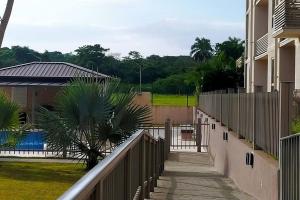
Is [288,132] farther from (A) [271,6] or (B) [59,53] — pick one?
(B) [59,53]

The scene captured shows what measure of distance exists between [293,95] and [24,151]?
20.5m

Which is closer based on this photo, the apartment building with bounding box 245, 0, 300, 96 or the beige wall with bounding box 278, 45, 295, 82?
the apartment building with bounding box 245, 0, 300, 96

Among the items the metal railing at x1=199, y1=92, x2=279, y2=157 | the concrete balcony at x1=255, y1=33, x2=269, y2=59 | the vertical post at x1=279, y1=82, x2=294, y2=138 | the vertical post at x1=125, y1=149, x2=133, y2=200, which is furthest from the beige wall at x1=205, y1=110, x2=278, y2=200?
the concrete balcony at x1=255, y1=33, x2=269, y2=59

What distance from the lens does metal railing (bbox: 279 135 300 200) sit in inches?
234

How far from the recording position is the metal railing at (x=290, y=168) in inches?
234

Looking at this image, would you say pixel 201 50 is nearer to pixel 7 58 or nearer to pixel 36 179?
pixel 7 58

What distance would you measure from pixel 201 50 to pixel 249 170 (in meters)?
106

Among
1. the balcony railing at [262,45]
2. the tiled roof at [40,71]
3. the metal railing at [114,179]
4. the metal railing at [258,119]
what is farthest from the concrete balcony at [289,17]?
the tiled roof at [40,71]

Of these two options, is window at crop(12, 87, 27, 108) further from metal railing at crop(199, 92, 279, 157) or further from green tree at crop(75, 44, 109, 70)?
green tree at crop(75, 44, 109, 70)

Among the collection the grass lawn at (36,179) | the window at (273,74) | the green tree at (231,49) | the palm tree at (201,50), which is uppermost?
the palm tree at (201,50)

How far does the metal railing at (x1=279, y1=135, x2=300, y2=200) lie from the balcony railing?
2278cm

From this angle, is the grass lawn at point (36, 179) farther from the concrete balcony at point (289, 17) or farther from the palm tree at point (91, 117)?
the concrete balcony at point (289, 17)

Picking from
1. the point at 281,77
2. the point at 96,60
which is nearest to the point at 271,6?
the point at 281,77

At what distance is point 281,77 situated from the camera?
24234 mm
